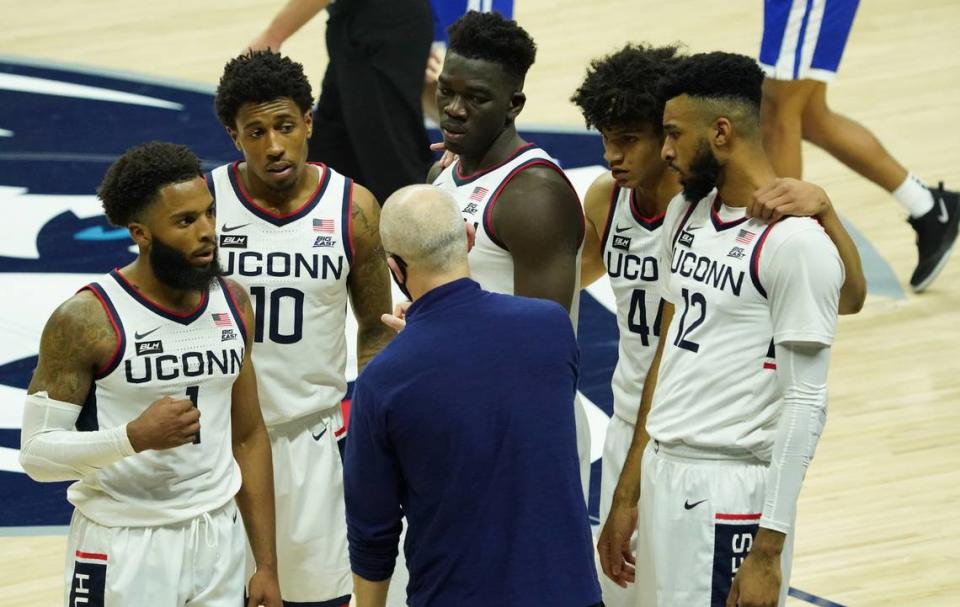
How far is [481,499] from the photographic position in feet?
10.1

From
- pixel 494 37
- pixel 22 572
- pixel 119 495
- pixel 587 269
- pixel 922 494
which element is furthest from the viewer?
pixel 922 494

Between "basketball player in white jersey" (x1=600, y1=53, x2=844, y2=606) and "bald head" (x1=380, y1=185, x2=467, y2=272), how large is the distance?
2.44 feet

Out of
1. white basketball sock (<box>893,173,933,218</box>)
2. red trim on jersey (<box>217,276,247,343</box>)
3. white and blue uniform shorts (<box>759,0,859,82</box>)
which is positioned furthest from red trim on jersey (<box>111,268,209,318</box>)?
white basketball sock (<box>893,173,933,218</box>)

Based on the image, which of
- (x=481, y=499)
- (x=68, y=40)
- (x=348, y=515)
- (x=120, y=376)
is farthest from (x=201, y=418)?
(x=68, y=40)

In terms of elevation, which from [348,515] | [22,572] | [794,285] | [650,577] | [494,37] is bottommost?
[22,572]

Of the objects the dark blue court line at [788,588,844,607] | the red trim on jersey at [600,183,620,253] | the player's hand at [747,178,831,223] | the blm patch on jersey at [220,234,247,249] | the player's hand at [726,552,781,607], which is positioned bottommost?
the dark blue court line at [788,588,844,607]

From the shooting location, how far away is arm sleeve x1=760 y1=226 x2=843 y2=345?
3371 mm

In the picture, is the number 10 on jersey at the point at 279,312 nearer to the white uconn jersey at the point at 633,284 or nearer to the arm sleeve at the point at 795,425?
the white uconn jersey at the point at 633,284

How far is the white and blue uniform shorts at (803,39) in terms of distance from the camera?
6902 millimetres

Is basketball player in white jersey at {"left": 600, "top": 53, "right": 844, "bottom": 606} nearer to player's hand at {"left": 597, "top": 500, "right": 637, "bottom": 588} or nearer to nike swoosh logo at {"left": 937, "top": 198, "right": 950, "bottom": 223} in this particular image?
player's hand at {"left": 597, "top": 500, "right": 637, "bottom": 588}

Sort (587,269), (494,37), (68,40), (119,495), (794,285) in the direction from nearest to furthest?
(794,285)
(119,495)
(494,37)
(587,269)
(68,40)

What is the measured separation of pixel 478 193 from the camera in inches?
154

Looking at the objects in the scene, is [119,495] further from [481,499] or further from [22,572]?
[22,572]

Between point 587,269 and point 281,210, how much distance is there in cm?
88
